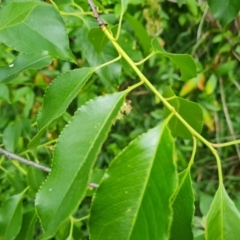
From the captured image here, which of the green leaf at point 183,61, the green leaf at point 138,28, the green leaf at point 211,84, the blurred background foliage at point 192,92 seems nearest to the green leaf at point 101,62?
the green leaf at point 138,28

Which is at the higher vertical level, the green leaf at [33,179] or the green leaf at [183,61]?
the green leaf at [183,61]

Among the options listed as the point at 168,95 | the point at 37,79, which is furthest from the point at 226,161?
the point at 168,95

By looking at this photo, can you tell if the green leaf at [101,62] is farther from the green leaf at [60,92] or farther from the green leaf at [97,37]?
the green leaf at [60,92]

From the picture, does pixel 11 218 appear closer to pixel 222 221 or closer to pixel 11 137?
pixel 11 137

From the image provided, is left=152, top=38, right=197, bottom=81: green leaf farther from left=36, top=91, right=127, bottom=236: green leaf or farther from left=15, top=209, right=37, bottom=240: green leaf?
left=15, top=209, right=37, bottom=240: green leaf

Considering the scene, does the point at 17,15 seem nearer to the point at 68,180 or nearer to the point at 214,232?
the point at 68,180

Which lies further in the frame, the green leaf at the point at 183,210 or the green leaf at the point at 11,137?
the green leaf at the point at 11,137

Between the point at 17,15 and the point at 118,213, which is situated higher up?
the point at 17,15

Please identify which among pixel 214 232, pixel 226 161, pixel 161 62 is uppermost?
pixel 214 232
